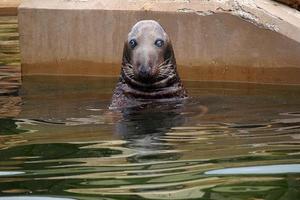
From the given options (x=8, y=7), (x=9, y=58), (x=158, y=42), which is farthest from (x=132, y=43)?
(x=8, y=7)

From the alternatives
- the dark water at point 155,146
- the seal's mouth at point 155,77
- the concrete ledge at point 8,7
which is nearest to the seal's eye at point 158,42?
the seal's mouth at point 155,77

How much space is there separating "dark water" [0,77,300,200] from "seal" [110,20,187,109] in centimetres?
26

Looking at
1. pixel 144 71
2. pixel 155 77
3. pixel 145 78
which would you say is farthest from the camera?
pixel 155 77

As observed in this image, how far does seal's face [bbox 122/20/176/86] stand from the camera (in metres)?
7.91

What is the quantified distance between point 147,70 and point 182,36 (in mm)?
1907

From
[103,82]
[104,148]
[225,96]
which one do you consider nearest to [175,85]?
[225,96]

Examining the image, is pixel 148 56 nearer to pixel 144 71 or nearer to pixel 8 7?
pixel 144 71

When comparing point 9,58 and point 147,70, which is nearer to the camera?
point 147,70

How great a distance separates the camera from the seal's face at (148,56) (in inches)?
311

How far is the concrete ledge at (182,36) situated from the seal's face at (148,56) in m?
1.27

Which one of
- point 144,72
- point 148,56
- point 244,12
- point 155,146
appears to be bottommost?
point 155,146

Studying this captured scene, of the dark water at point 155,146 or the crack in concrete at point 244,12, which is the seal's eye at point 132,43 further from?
the crack in concrete at point 244,12

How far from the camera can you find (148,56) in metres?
7.88

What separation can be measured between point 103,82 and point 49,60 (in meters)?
1.06
